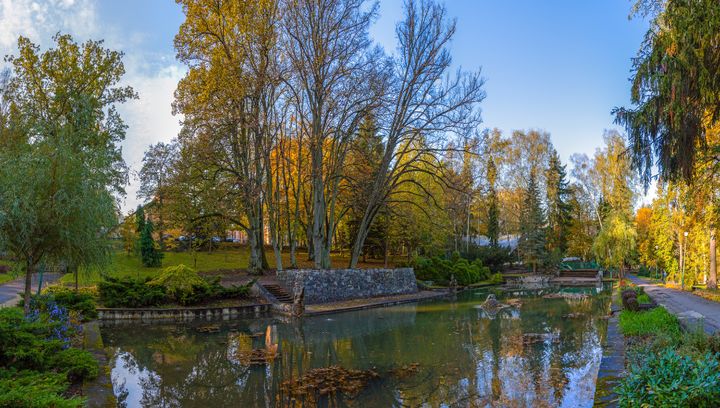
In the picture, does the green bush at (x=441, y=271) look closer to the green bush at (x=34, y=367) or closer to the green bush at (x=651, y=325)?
the green bush at (x=651, y=325)

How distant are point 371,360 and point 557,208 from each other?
43.9 metres

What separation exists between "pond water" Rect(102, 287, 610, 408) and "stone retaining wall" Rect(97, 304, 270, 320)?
1.60 metres

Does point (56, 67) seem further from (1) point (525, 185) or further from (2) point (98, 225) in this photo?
(1) point (525, 185)

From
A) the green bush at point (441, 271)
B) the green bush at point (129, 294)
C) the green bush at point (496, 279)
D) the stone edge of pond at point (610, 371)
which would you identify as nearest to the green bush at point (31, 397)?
the stone edge of pond at point (610, 371)

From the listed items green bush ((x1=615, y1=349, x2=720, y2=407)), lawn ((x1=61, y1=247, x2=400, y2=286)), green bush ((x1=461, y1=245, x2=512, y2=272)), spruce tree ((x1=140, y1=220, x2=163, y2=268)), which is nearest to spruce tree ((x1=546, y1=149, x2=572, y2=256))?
green bush ((x1=461, y1=245, x2=512, y2=272))

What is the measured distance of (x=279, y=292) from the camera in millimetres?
21969

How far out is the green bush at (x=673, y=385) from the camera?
4227mm

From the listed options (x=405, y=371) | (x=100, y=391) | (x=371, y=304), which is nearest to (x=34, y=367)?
(x=100, y=391)

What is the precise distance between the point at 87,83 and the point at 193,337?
556 inches

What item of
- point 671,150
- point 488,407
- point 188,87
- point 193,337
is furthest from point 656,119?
point 188,87

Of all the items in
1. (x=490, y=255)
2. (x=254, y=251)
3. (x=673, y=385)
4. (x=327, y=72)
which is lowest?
(x=490, y=255)

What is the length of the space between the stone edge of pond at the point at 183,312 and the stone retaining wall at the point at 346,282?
263cm

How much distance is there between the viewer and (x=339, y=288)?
23766mm

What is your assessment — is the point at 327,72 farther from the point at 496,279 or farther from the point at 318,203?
the point at 496,279
